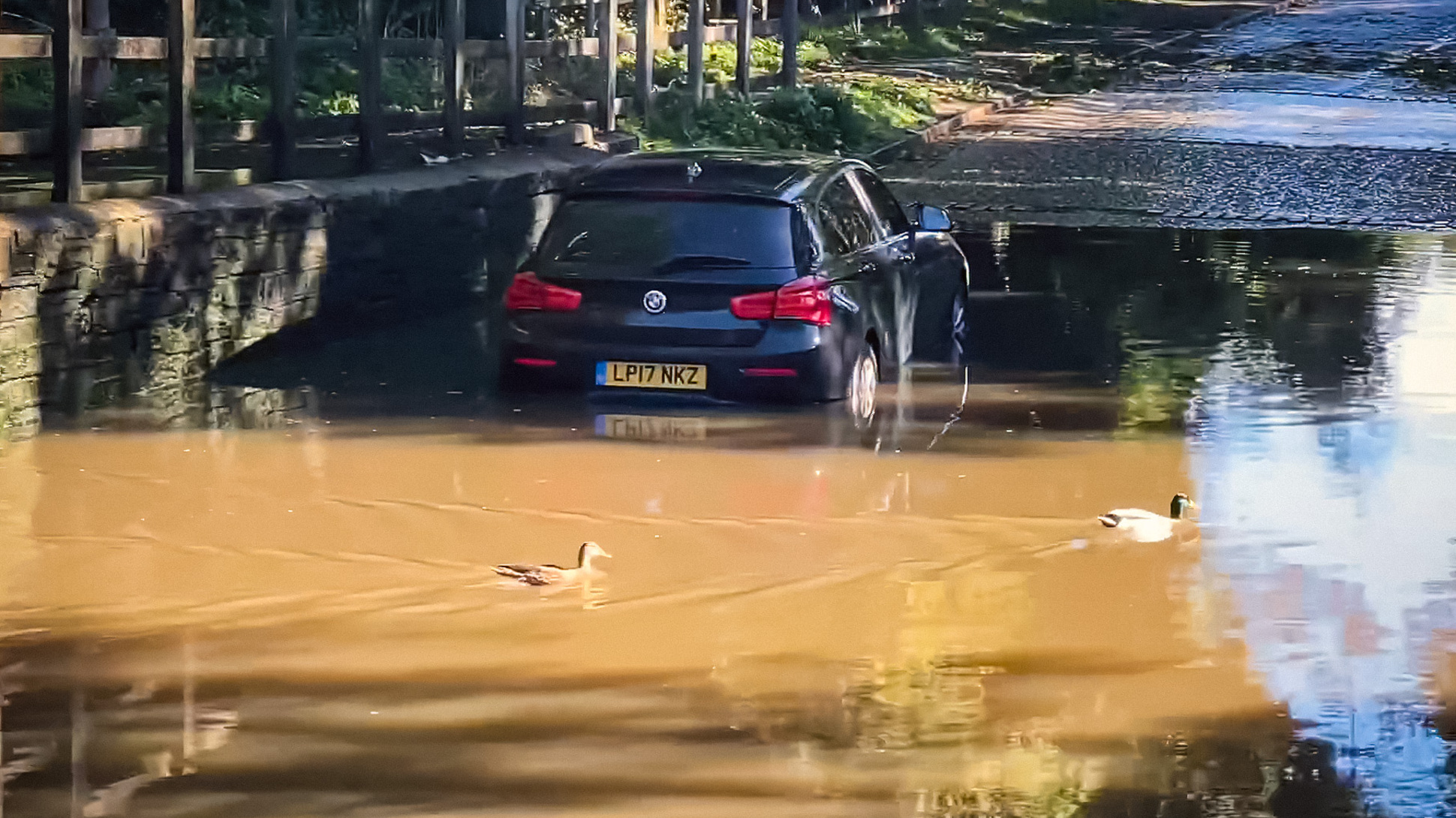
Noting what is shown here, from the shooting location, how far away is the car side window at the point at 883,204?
13.3m

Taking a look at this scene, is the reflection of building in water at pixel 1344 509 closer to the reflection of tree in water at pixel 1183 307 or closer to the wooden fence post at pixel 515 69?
the reflection of tree in water at pixel 1183 307

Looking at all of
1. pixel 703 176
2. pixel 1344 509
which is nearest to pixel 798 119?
pixel 703 176

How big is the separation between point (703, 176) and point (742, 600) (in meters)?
3.94

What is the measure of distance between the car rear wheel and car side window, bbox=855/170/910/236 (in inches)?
42.1

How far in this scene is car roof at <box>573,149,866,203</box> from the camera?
38.5ft

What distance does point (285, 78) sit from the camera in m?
14.7

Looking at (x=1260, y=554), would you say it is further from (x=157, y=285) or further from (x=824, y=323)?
(x=157, y=285)

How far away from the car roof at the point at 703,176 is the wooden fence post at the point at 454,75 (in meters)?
5.29

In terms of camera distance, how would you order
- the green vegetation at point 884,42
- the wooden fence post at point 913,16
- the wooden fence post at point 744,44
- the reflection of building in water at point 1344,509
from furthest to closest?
the wooden fence post at point 913,16
the green vegetation at point 884,42
the wooden fence post at point 744,44
the reflection of building in water at point 1344,509

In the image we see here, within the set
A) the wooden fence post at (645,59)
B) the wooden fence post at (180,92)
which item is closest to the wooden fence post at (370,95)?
the wooden fence post at (180,92)

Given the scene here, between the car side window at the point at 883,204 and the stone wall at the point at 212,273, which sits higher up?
the car side window at the point at 883,204

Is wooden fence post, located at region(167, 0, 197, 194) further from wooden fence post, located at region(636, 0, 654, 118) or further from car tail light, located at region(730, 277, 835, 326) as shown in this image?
wooden fence post, located at region(636, 0, 654, 118)

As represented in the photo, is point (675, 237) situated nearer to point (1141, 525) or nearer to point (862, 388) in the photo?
point (862, 388)

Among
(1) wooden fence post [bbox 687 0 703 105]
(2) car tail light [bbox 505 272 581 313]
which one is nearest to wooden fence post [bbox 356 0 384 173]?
(2) car tail light [bbox 505 272 581 313]
